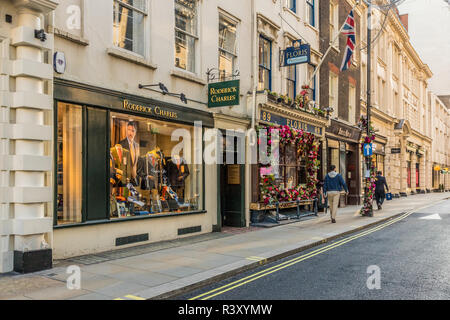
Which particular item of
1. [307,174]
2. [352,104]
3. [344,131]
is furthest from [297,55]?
[352,104]

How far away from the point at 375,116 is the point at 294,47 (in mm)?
15813

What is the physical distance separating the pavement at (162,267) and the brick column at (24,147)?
425mm

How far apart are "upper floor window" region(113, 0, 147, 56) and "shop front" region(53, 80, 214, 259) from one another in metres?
1.28

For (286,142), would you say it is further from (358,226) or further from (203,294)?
(203,294)

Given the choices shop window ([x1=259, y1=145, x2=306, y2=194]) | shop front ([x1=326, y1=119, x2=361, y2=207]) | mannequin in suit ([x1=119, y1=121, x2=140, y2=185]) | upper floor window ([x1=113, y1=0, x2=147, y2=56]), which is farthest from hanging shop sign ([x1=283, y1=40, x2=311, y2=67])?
mannequin in suit ([x1=119, y1=121, x2=140, y2=185])

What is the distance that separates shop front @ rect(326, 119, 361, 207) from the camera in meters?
20.4

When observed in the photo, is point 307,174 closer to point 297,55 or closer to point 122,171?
point 297,55

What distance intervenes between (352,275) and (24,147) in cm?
583

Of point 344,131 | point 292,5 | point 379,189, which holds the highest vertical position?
point 292,5

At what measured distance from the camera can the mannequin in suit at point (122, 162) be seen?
364 inches

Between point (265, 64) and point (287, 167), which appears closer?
point (265, 64)

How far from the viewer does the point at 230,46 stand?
43.3 ft

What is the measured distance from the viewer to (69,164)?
319 inches

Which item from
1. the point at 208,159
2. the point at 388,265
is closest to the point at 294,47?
the point at 208,159
